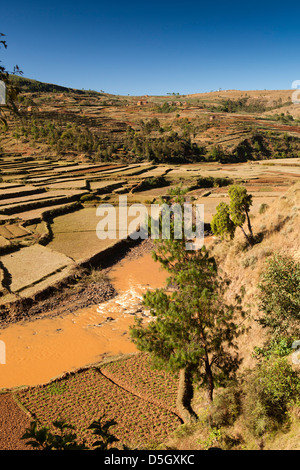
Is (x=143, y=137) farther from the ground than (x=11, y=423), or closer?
farther from the ground

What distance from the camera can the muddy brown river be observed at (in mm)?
13266

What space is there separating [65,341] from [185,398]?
700 centimetres

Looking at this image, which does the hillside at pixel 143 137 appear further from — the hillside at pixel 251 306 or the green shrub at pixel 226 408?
the green shrub at pixel 226 408

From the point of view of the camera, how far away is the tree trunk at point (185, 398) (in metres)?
10.0

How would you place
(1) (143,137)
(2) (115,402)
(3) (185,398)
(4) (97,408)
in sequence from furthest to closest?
(1) (143,137) → (3) (185,398) → (2) (115,402) → (4) (97,408)

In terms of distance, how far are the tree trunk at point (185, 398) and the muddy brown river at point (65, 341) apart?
3.37 metres

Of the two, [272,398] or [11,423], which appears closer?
[272,398]

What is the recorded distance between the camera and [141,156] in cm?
6806

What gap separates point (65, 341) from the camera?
49.7ft
